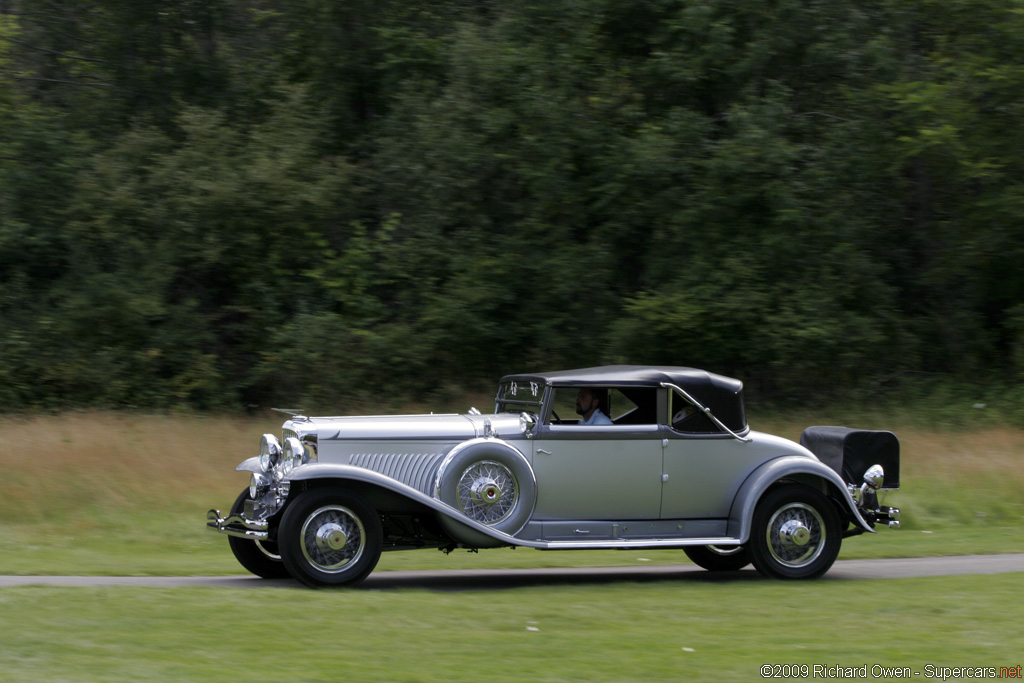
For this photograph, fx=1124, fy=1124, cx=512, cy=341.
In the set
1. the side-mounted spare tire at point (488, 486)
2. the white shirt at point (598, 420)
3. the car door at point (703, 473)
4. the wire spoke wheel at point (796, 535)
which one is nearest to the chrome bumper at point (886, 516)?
the wire spoke wheel at point (796, 535)

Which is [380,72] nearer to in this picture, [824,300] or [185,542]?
[824,300]

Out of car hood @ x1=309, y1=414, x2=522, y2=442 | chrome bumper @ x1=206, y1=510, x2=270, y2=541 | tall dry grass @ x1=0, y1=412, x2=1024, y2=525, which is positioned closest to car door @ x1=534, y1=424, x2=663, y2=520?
car hood @ x1=309, y1=414, x2=522, y2=442

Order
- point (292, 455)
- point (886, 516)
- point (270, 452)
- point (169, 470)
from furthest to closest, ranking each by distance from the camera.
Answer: point (169, 470) → point (886, 516) → point (270, 452) → point (292, 455)

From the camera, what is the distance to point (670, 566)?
35.5 feet

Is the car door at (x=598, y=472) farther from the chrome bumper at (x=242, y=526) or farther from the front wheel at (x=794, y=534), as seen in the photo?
the chrome bumper at (x=242, y=526)

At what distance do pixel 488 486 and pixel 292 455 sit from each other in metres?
1.56

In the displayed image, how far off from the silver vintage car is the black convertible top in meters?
0.01

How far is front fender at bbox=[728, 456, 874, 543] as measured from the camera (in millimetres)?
9305

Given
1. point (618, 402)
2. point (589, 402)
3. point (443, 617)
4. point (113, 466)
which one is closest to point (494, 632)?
point (443, 617)

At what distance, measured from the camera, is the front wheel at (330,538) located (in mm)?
8375

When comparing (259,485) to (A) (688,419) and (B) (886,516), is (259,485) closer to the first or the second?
(A) (688,419)

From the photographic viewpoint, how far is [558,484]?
9.10 metres

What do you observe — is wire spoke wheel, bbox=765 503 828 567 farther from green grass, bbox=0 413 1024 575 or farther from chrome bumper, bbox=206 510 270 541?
chrome bumper, bbox=206 510 270 541

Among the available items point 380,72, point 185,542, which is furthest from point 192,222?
point 185,542
